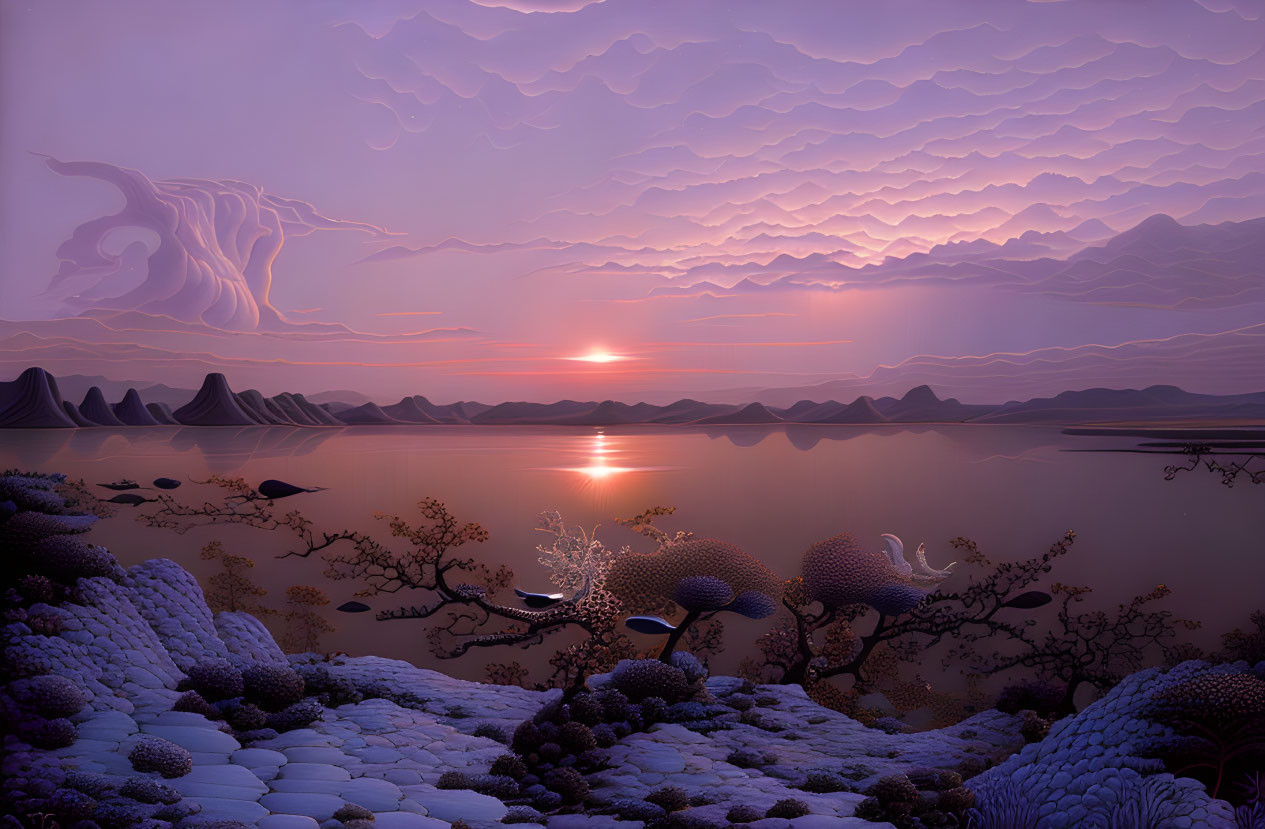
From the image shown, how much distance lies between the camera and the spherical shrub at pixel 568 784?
16.0 ft

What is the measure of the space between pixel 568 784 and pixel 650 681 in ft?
2.84

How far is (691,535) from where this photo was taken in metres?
5.76

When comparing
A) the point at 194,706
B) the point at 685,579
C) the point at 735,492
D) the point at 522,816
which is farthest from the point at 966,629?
the point at 194,706

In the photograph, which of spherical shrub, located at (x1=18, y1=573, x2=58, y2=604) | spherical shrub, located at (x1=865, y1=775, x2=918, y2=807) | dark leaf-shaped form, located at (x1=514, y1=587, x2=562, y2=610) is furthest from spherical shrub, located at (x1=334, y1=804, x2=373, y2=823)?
spherical shrub, located at (x1=865, y1=775, x2=918, y2=807)

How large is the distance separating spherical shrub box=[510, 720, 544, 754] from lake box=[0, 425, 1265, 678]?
2.22ft

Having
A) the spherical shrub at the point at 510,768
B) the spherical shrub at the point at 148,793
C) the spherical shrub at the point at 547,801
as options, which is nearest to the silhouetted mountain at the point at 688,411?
the spherical shrub at the point at 510,768

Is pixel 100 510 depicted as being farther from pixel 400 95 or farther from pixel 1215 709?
pixel 1215 709

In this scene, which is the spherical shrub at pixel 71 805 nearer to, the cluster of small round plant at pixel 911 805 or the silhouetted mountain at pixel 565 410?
the silhouetted mountain at pixel 565 410

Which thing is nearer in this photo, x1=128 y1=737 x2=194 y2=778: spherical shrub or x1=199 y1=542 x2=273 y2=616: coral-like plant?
x1=128 y1=737 x2=194 y2=778: spherical shrub

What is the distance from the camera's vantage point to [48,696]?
5.07m

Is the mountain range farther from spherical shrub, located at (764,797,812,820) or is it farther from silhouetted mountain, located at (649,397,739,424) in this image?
spherical shrub, located at (764,797,812,820)

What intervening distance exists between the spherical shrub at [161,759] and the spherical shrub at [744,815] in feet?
10.6

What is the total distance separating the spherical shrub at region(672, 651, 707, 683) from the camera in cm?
557

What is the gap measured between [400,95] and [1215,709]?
21.4ft
